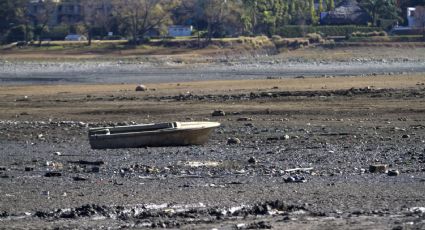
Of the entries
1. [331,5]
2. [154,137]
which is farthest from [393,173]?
[331,5]

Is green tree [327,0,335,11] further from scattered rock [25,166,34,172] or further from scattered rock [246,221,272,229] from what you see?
scattered rock [246,221,272,229]

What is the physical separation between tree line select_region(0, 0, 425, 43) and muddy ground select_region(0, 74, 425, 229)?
55976 mm

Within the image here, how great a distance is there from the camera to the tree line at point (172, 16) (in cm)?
8662

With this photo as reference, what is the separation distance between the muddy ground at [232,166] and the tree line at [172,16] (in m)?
56.0

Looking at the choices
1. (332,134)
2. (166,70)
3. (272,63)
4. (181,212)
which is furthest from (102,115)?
(272,63)

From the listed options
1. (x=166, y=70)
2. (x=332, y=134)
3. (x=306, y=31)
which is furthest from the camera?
(x=306, y=31)

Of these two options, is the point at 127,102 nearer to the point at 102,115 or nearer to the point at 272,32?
the point at 102,115

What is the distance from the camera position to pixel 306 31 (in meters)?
86.9

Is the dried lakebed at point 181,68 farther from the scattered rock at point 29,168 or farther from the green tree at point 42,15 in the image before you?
the scattered rock at point 29,168

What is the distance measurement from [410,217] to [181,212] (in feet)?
8.18

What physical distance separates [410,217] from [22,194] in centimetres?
495

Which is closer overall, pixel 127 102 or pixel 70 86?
pixel 127 102

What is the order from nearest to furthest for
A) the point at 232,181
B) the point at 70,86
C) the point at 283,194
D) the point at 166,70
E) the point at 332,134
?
the point at 283,194, the point at 232,181, the point at 332,134, the point at 70,86, the point at 166,70

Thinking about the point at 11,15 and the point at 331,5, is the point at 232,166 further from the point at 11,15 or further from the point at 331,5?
the point at 331,5
